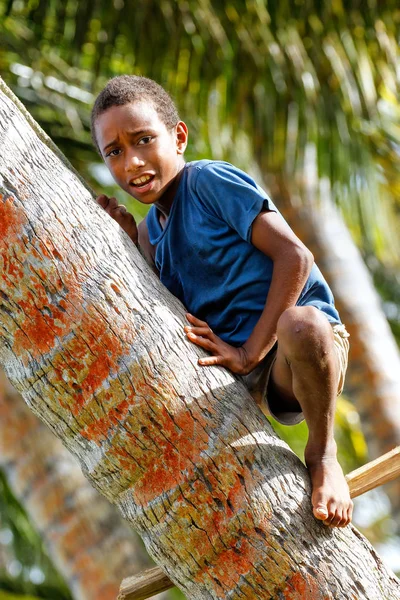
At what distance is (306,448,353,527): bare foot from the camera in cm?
208

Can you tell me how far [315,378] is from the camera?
2361 mm

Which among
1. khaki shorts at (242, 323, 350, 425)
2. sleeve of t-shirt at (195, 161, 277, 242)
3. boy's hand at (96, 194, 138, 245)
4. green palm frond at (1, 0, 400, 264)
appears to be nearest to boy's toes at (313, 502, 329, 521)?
khaki shorts at (242, 323, 350, 425)

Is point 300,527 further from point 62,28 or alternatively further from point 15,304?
point 62,28

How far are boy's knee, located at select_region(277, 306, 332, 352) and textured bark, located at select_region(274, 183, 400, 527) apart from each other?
3.99 m

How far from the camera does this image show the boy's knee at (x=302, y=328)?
2.29 metres

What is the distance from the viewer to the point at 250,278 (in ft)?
8.48

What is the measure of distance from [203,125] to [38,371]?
420 cm

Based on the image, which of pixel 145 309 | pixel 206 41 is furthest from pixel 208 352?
pixel 206 41

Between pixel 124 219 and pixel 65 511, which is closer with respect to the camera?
pixel 124 219

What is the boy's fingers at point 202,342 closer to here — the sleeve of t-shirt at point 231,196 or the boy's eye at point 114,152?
the sleeve of t-shirt at point 231,196

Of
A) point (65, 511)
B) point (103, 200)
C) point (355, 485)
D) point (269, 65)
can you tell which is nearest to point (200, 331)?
point (355, 485)

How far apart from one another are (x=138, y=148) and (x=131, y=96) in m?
0.15

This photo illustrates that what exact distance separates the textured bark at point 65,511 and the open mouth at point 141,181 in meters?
2.77

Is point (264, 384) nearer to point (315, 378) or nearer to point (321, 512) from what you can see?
point (315, 378)
